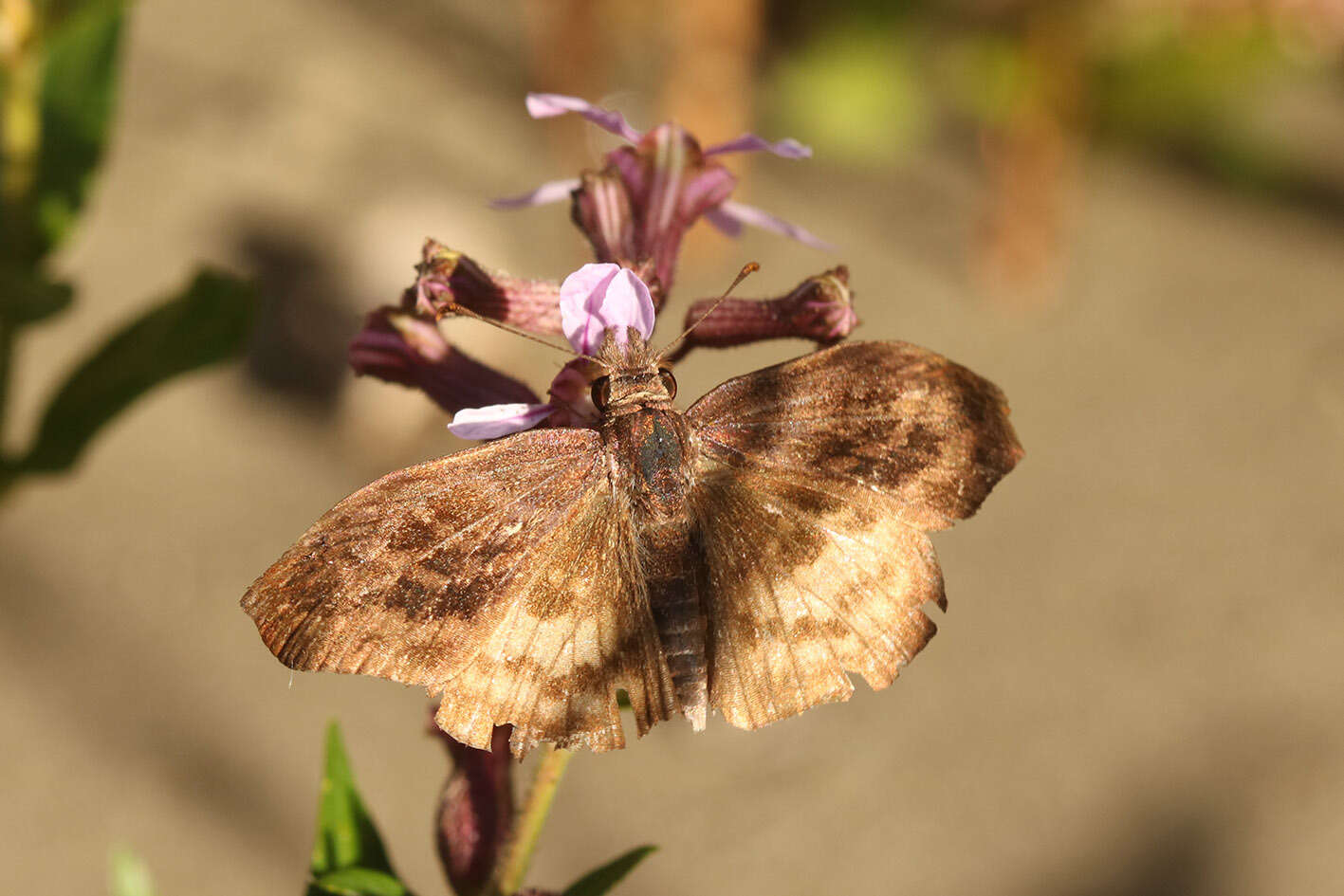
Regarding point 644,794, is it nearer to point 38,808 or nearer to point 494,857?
point 38,808

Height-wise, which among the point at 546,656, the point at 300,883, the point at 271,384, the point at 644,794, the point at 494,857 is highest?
the point at 271,384

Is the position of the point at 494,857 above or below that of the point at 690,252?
below

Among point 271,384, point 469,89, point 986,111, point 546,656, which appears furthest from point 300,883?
point 986,111

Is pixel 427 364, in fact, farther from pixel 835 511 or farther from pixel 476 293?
pixel 835 511

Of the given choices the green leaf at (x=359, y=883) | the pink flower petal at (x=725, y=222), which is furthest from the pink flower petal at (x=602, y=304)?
the green leaf at (x=359, y=883)

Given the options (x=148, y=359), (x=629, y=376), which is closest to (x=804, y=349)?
(x=148, y=359)

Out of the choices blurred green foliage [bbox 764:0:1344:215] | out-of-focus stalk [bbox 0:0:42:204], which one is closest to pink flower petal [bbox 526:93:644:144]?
out-of-focus stalk [bbox 0:0:42:204]

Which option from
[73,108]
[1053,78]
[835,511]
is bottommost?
[835,511]
